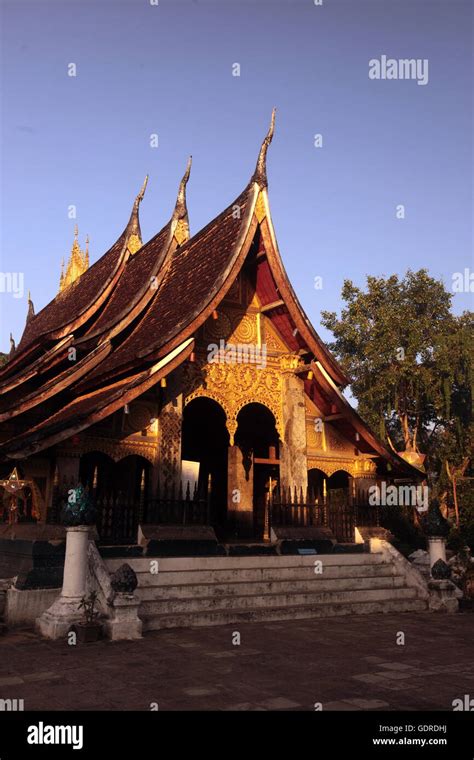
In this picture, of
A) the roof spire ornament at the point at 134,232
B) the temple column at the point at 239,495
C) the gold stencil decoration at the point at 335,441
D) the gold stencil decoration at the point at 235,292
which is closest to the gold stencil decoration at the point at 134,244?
the roof spire ornament at the point at 134,232

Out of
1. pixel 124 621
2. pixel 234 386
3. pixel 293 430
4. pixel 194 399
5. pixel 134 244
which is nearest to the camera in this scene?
pixel 124 621

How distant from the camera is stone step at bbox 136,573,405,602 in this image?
368 inches

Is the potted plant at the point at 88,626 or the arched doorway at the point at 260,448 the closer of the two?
the potted plant at the point at 88,626

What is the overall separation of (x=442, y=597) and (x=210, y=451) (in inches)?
307

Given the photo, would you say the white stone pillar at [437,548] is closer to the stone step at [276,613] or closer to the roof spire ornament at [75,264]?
the stone step at [276,613]

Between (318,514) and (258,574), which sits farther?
(318,514)

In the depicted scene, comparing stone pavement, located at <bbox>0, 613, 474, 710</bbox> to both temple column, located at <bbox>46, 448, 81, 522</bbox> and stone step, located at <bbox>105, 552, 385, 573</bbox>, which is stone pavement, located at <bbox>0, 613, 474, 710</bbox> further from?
temple column, located at <bbox>46, 448, 81, 522</bbox>

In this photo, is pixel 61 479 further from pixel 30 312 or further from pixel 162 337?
pixel 30 312

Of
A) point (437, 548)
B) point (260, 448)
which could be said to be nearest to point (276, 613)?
point (437, 548)

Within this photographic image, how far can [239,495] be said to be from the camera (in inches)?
583

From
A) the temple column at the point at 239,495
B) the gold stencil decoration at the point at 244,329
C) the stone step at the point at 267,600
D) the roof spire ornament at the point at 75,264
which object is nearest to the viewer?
the stone step at the point at 267,600

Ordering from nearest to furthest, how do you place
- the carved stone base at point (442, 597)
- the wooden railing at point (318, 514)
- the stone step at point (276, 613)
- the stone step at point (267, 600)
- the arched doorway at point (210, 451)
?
the stone step at point (276, 613) < the stone step at point (267, 600) < the carved stone base at point (442, 597) < the wooden railing at point (318, 514) < the arched doorway at point (210, 451)

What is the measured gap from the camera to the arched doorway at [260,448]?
53.0ft
